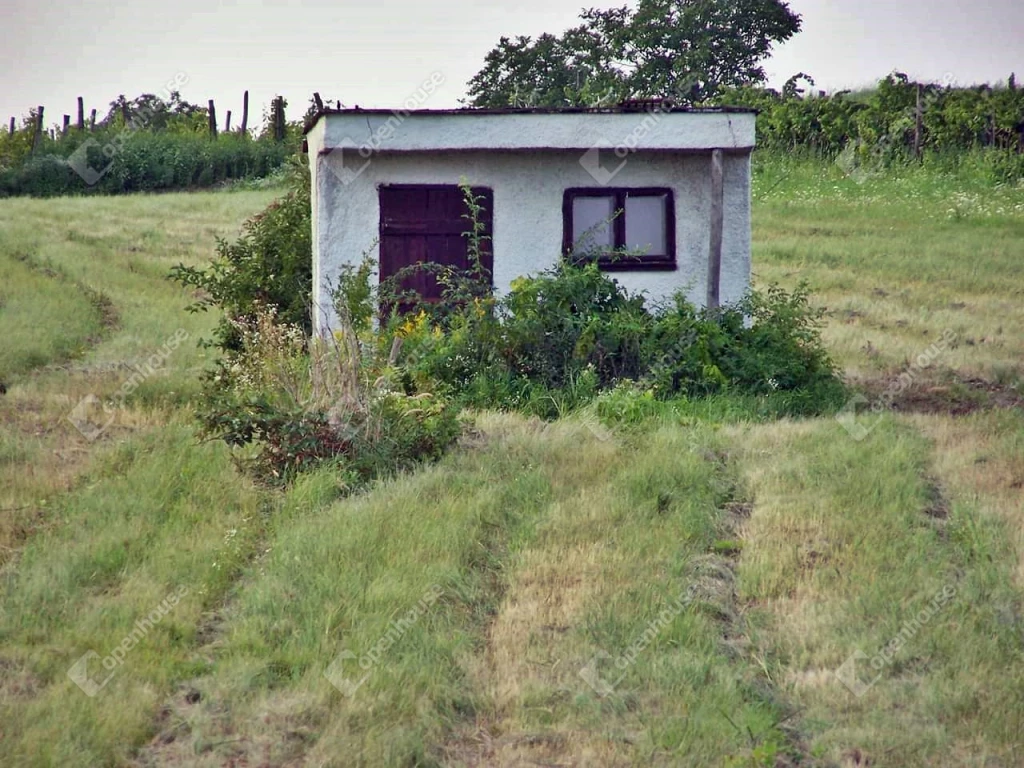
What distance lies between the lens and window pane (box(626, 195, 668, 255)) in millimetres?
13219

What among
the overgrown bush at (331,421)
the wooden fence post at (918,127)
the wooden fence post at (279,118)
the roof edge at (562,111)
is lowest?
the overgrown bush at (331,421)

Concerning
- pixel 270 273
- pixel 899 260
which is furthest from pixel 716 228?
pixel 899 260

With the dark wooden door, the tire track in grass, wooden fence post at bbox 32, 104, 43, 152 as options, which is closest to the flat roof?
the dark wooden door

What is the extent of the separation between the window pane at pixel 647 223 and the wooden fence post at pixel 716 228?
67cm

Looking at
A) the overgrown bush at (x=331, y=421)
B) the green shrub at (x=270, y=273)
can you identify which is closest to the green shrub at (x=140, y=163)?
the green shrub at (x=270, y=273)

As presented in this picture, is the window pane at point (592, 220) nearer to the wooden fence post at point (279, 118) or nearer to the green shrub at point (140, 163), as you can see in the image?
the green shrub at point (140, 163)

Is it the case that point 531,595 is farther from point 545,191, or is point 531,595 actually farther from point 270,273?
point 270,273

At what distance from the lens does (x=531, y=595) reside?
6.77 m

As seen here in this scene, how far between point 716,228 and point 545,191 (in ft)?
6.35

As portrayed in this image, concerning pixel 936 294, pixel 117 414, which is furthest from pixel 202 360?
pixel 936 294

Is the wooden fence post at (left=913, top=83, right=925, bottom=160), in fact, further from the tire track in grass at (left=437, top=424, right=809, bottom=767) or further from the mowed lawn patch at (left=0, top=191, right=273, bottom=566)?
the tire track in grass at (left=437, top=424, right=809, bottom=767)

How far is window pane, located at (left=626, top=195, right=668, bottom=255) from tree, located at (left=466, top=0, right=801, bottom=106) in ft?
93.8

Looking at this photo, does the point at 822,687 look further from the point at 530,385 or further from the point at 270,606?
the point at 530,385

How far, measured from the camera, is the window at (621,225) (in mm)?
13094
